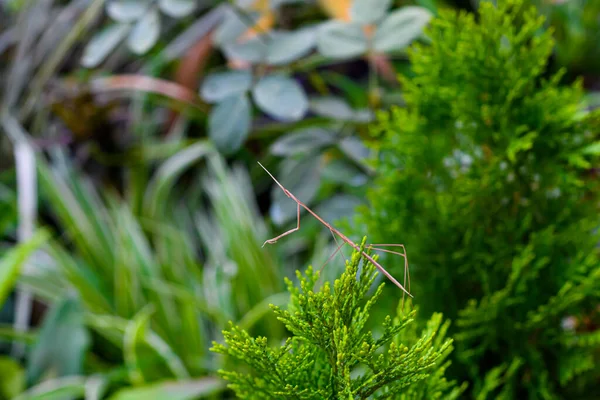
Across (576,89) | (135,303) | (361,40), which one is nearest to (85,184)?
(135,303)

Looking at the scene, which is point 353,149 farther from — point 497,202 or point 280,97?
point 497,202

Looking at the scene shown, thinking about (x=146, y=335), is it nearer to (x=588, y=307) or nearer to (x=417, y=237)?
(x=417, y=237)

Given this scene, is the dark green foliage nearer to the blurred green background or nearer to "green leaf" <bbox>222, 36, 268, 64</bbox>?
the blurred green background

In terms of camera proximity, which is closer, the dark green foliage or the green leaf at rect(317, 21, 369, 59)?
the dark green foliage

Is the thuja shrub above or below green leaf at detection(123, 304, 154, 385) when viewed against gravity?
above

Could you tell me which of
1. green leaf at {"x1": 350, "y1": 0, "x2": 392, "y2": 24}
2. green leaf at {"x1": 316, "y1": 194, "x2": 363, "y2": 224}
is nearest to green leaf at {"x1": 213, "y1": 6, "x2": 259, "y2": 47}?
green leaf at {"x1": 350, "y1": 0, "x2": 392, "y2": 24}

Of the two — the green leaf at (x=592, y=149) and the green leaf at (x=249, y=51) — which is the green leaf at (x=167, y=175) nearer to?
the green leaf at (x=249, y=51)
